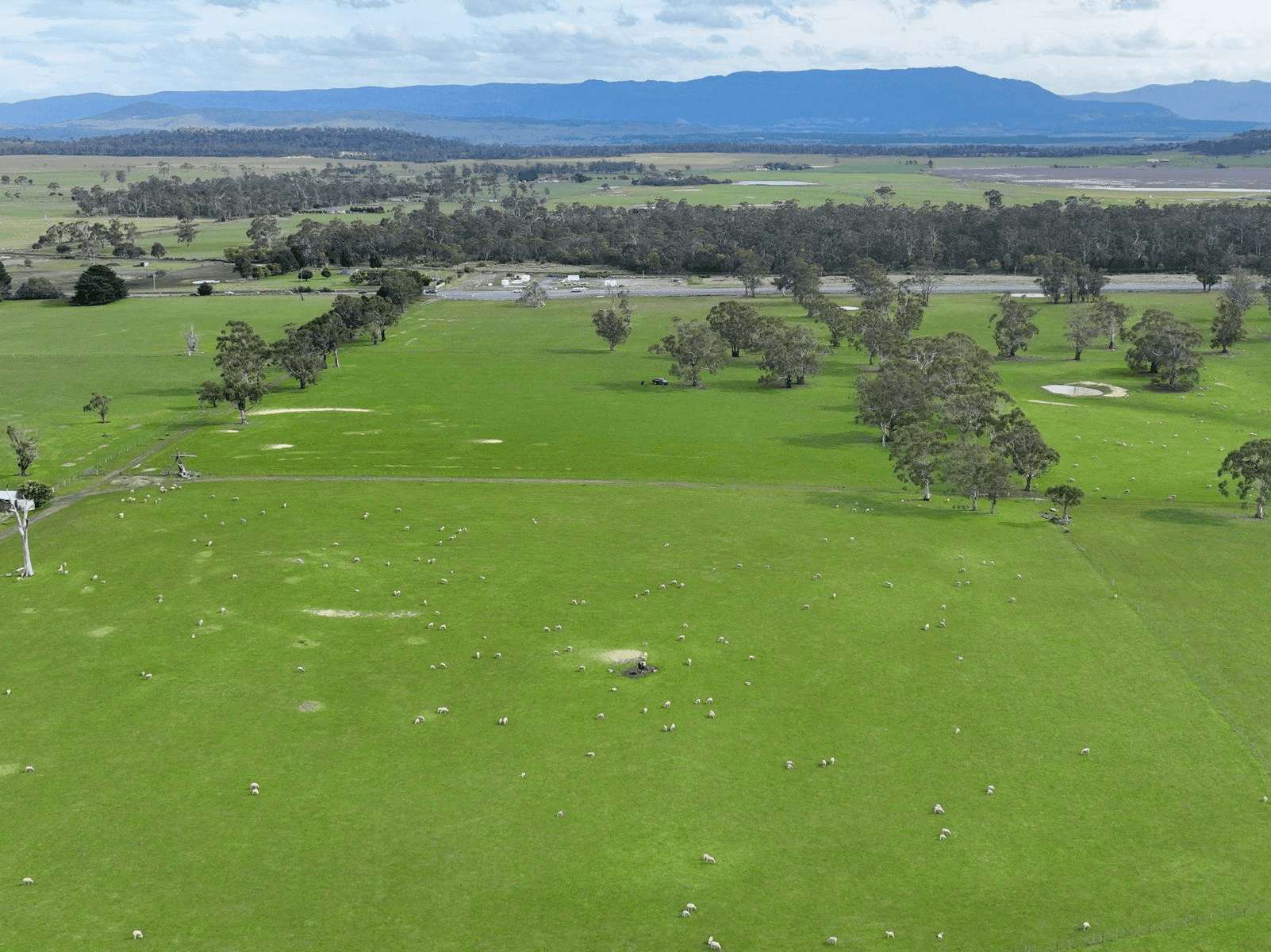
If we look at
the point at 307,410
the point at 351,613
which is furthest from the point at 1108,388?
the point at 351,613

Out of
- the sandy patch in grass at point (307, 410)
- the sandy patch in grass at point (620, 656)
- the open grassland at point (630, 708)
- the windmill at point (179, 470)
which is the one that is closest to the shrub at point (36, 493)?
the open grassland at point (630, 708)

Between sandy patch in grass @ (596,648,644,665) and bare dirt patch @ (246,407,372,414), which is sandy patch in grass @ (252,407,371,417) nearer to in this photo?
bare dirt patch @ (246,407,372,414)

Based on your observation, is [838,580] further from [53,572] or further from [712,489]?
[53,572]

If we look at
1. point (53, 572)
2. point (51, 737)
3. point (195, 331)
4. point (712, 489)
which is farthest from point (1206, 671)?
point (195, 331)

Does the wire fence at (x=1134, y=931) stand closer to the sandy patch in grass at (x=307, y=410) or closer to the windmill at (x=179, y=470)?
the windmill at (x=179, y=470)

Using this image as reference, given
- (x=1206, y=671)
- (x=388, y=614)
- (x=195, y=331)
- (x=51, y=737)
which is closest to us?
(x=51, y=737)
